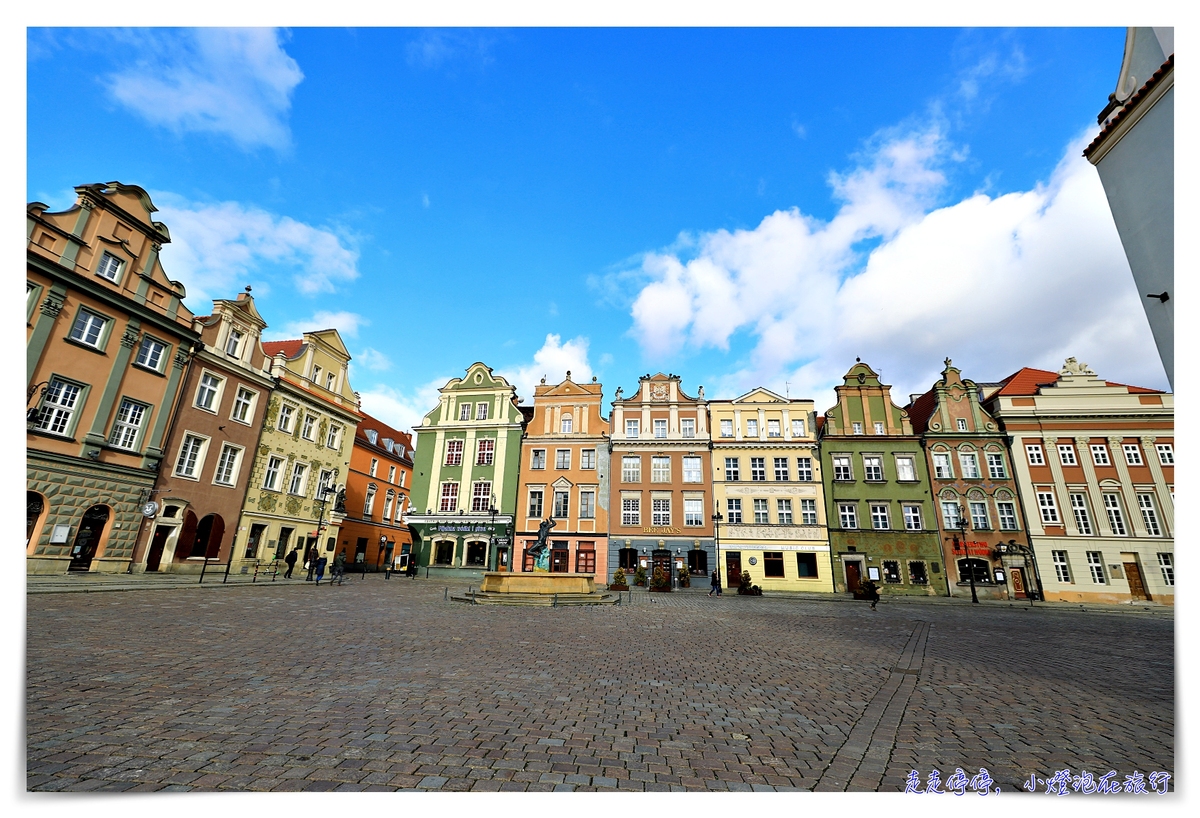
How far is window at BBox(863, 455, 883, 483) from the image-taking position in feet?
114

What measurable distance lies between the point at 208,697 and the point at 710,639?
A: 937 cm

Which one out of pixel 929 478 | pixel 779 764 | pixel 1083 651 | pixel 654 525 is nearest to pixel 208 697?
pixel 779 764

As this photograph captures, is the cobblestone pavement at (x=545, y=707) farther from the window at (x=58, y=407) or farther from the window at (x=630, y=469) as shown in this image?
the window at (x=630, y=469)

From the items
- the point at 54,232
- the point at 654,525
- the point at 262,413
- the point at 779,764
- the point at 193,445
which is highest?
the point at 54,232

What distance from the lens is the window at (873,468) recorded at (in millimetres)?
34625

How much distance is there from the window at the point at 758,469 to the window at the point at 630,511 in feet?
25.8

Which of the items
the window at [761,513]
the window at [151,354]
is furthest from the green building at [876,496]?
the window at [151,354]

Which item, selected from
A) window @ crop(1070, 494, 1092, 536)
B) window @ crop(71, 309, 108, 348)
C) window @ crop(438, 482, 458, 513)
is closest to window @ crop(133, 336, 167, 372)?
window @ crop(71, 309, 108, 348)

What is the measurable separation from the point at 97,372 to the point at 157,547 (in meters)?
8.24

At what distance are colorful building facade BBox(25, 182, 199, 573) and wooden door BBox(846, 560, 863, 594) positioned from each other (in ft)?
121

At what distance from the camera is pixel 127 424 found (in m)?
22.7

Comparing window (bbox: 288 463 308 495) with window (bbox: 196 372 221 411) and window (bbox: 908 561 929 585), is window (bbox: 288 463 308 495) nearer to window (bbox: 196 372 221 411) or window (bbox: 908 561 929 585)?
window (bbox: 196 372 221 411)

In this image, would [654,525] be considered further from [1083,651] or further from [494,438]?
[1083,651]

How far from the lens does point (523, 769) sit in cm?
408
